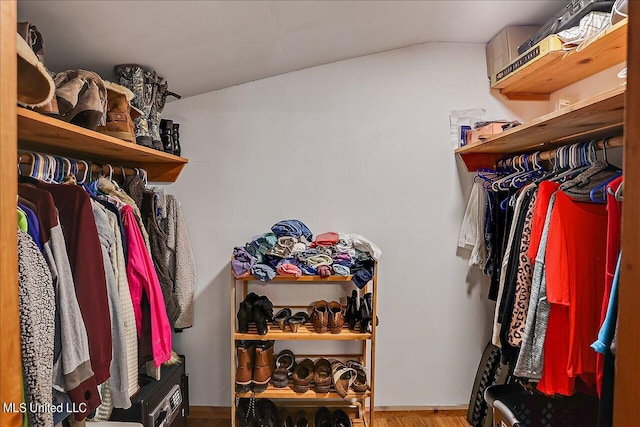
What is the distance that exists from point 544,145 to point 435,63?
30.8 inches

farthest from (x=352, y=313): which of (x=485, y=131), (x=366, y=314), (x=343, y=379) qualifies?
(x=485, y=131)

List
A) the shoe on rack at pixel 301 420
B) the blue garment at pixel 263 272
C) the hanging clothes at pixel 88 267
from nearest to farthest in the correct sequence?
the hanging clothes at pixel 88 267 → the blue garment at pixel 263 272 → the shoe on rack at pixel 301 420

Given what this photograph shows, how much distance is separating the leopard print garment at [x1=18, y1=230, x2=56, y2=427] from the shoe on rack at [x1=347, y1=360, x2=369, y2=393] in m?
1.43

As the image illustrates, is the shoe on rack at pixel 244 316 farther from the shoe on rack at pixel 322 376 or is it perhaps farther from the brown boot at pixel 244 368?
the shoe on rack at pixel 322 376

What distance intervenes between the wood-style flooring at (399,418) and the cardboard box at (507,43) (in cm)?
→ 205

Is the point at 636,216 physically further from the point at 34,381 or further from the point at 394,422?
the point at 394,422

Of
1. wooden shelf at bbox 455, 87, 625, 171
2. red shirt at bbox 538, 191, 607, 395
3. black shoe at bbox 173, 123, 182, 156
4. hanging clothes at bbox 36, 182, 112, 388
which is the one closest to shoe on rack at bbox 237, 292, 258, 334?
hanging clothes at bbox 36, 182, 112, 388

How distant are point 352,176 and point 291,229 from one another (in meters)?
0.52

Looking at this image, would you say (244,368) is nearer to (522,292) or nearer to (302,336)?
(302,336)

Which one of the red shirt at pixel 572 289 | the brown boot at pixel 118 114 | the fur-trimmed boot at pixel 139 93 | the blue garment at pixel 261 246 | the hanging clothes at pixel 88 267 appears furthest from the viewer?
the blue garment at pixel 261 246

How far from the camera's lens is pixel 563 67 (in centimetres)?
187

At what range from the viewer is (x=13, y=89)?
1.60 ft

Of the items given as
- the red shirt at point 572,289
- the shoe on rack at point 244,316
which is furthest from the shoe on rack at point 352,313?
the red shirt at point 572,289

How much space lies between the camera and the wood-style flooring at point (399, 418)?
2.31 metres
